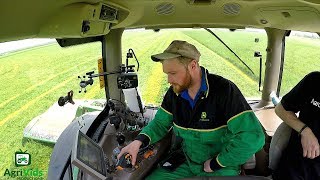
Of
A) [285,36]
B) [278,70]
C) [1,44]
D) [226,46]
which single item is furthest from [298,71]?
[1,44]

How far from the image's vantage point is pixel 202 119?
228 centimetres

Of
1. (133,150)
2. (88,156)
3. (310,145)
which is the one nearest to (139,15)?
(133,150)

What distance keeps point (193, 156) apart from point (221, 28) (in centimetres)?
224

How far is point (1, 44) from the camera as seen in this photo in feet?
6.17

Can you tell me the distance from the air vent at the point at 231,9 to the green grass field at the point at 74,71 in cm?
47

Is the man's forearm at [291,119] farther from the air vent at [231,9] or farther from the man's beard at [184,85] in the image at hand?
the air vent at [231,9]

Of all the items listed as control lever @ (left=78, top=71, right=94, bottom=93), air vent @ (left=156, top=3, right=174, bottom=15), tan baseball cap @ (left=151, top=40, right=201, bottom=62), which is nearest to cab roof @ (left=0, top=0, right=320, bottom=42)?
air vent @ (left=156, top=3, right=174, bottom=15)

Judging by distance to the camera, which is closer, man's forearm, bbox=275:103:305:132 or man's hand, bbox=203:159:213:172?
man's forearm, bbox=275:103:305:132

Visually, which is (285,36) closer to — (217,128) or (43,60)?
(217,128)

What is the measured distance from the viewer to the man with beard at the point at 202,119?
7.04 ft

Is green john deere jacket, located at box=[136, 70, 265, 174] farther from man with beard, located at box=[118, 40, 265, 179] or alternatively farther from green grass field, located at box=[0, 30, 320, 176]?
green grass field, located at box=[0, 30, 320, 176]

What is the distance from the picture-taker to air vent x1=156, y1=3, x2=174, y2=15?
3014 mm

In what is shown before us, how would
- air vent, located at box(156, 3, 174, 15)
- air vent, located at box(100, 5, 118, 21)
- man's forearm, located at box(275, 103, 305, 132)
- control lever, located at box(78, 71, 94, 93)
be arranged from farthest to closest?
1. control lever, located at box(78, 71, 94, 93)
2. air vent, located at box(156, 3, 174, 15)
3. air vent, located at box(100, 5, 118, 21)
4. man's forearm, located at box(275, 103, 305, 132)

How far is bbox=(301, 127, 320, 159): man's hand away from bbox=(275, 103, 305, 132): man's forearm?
0.08m
